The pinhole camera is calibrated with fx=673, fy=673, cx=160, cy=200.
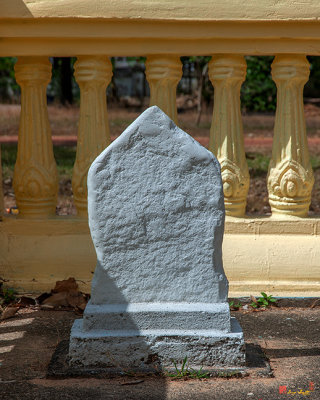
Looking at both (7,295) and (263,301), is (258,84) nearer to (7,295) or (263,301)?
(263,301)

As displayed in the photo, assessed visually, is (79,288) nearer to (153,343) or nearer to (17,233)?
(17,233)

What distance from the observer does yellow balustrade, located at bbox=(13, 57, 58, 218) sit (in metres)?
4.43

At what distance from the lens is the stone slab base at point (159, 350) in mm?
3248

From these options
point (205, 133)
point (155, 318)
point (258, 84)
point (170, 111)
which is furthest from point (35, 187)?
point (258, 84)

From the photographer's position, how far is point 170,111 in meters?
4.42

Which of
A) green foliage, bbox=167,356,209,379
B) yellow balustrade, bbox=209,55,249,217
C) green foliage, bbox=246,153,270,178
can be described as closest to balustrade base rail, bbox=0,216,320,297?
yellow balustrade, bbox=209,55,249,217

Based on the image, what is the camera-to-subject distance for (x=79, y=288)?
4492 mm

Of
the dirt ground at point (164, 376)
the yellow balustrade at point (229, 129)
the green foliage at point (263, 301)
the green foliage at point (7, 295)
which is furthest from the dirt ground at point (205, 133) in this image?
the dirt ground at point (164, 376)

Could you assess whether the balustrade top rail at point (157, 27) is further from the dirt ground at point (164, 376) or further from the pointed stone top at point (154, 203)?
the dirt ground at point (164, 376)

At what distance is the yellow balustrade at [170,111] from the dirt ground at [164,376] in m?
0.46

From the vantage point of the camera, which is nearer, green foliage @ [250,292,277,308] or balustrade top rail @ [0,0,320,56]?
balustrade top rail @ [0,0,320,56]

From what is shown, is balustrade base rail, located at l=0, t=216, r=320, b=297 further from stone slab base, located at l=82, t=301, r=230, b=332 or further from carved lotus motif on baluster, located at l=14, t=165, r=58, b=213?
stone slab base, located at l=82, t=301, r=230, b=332

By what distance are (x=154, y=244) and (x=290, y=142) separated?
1.53 meters

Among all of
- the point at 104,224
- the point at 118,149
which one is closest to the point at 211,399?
the point at 104,224
